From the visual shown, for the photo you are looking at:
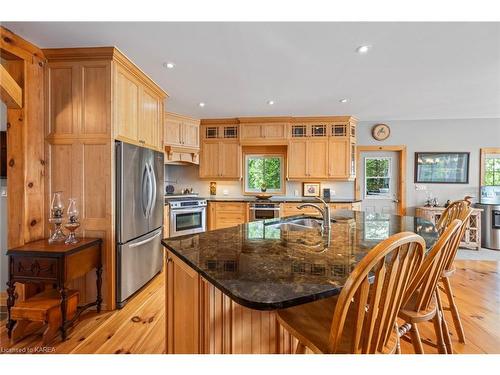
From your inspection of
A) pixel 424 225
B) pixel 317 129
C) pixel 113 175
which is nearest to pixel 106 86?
pixel 113 175

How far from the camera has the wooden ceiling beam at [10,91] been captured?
1.89m

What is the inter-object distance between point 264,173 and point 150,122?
2775mm

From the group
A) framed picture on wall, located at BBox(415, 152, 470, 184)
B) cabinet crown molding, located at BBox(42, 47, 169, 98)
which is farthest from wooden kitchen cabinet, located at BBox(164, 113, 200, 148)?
framed picture on wall, located at BBox(415, 152, 470, 184)

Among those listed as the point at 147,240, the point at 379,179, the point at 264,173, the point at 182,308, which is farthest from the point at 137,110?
the point at 379,179

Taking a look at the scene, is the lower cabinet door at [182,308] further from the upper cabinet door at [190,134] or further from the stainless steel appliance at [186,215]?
the upper cabinet door at [190,134]

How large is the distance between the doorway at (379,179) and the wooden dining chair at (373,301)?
179 inches

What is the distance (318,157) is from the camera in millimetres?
4820

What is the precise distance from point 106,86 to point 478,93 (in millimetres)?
4713

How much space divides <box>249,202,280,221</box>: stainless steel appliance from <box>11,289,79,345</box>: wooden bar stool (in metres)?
3.07

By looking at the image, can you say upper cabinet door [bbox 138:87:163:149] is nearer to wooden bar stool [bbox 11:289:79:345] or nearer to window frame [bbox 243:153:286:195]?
wooden bar stool [bbox 11:289:79:345]

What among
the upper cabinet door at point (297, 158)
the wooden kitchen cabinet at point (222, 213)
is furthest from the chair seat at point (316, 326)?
the upper cabinet door at point (297, 158)

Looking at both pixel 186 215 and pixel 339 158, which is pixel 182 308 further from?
pixel 339 158

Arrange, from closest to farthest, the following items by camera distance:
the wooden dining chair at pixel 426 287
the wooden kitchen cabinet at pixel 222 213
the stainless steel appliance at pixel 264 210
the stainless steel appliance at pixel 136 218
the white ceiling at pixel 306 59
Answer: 1. the wooden dining chair at pixel 426 287
2. the white ceiling at pixel 306 59
3. the stainless steel appliance at pixel 136 218
4. the stainless steel appliance at pixel 264 210
5. the wooden kitchen cabinet at pixel 222 213

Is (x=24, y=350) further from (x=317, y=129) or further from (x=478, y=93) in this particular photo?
(x=478, y=93)
